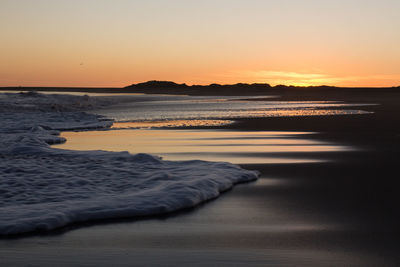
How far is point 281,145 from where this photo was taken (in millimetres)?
13141

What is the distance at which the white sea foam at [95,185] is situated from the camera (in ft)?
20.2

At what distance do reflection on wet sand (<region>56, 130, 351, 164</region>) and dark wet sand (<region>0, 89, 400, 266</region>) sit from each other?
289 cm

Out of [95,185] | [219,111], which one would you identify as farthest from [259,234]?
[219,111]

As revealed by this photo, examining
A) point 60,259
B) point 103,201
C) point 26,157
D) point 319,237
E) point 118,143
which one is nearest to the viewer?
point 60,259

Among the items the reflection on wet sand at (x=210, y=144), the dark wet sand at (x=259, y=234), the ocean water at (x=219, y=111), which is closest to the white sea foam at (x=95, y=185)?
the dark wet sand at (x=259, y=234)

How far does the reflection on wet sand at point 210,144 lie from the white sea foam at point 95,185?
135 centimetres

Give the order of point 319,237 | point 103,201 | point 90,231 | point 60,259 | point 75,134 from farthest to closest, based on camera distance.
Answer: point 75,134, point 103,201, point 90,231, point 319,237, point 60,259

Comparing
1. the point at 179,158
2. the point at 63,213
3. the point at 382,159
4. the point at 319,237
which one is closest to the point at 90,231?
the point at 63,213

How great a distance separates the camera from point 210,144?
44.3 feet

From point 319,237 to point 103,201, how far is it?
297 cm

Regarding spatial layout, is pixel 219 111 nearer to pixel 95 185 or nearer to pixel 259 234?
pixel 95 185

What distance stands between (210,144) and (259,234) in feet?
26.8

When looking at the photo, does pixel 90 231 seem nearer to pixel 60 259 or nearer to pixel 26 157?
pixel 60 259

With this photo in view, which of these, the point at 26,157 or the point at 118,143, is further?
the point at 118,143
